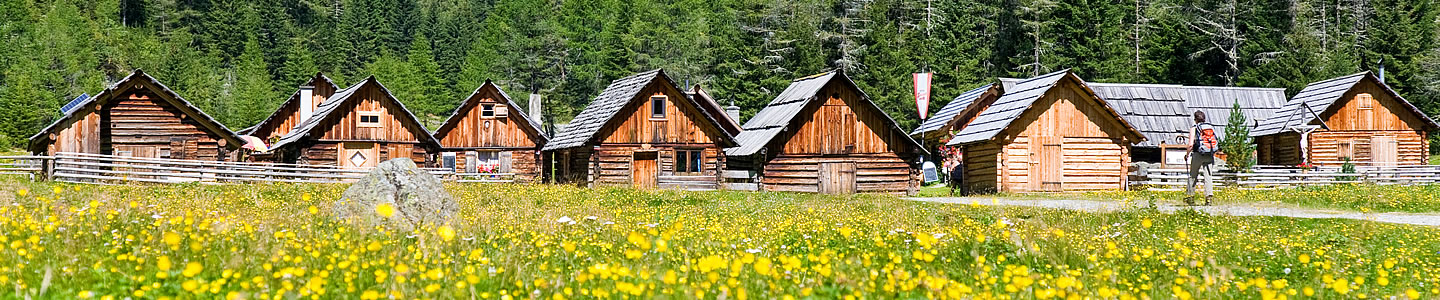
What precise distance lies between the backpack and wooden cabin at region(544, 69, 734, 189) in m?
20.0

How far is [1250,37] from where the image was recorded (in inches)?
2955

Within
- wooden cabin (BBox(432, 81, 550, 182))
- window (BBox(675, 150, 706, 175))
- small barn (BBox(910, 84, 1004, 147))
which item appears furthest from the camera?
wooden cabin (BBox(432, 81, 550, 182))

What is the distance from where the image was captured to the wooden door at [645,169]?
129 ft

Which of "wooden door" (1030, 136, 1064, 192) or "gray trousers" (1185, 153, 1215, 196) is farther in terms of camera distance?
"wooden door" (1030, 136, 1064, 192)

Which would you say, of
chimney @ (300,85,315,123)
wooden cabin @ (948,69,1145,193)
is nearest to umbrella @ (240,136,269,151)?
chimney @ (300,85,315,123)

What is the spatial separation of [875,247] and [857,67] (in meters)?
68.0

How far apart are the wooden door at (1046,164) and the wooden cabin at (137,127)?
27.8m

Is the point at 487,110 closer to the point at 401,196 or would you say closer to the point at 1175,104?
the point at 1175,104

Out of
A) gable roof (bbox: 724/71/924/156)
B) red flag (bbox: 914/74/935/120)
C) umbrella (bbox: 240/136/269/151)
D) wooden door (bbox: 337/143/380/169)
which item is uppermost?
red flag (bbox: 914/74/935/120)

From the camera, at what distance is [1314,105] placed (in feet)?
145

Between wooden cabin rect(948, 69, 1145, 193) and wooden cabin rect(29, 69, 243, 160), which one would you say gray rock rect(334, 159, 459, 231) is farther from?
Answer: wooden cabin rect(29, 69, 243, 160)

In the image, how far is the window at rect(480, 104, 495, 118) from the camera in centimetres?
5062

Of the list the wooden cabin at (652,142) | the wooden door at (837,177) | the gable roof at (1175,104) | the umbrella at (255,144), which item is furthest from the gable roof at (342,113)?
the gable roof at (1175,104)

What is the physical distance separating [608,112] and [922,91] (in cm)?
2077
